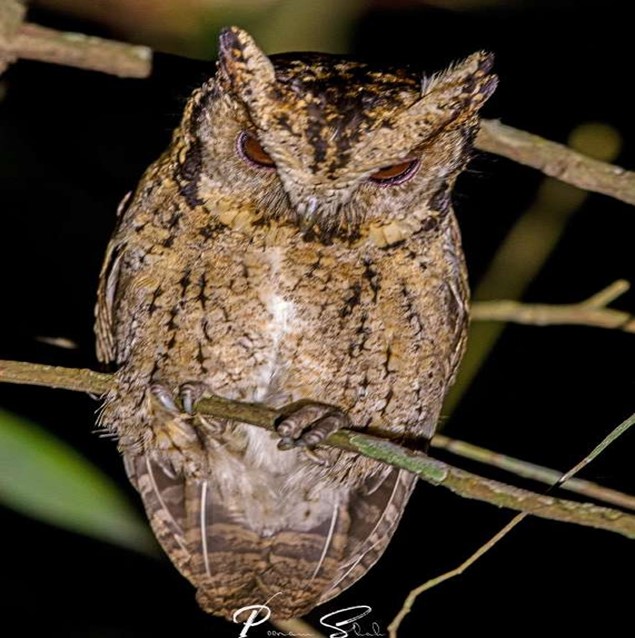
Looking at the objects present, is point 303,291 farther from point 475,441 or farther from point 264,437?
point 475,441

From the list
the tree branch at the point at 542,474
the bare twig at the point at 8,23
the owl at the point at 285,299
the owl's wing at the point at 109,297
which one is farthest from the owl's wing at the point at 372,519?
the bare twig at the point at 8,23

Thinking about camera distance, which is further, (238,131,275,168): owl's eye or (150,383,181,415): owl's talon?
(150,383,181,415): owl's talon

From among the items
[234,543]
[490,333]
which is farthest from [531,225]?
[234,543]

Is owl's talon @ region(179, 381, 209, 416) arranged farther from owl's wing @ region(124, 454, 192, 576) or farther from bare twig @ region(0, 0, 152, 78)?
bare twig @ region(0, 0, 152, 78)

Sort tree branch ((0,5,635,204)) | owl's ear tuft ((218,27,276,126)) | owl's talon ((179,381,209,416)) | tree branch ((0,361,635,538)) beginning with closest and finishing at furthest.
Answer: tree branch ((0,361,635,538))
owl's ear tuft ((218,27,276,126))
owl's talon ((179,381,209,416))
tree branch ((0,5,635,204))

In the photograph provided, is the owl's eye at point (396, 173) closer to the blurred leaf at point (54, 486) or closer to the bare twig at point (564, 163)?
the bare twig at point (564, 163)

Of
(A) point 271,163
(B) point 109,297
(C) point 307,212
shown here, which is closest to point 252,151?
(A) point 271,163

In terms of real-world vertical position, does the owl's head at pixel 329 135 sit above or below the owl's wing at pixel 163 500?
above

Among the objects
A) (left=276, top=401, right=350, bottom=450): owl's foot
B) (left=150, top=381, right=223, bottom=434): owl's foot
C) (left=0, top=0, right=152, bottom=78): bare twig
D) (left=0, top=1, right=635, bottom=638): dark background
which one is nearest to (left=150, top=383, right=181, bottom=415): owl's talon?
(left=150, top=381, right=223, bottom=434): owl's foot
